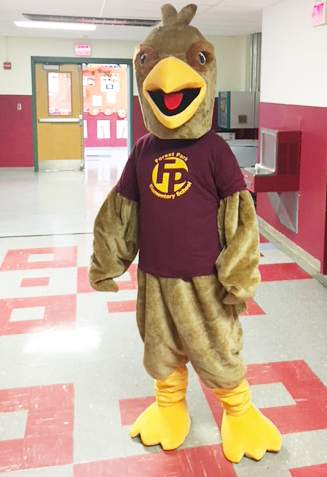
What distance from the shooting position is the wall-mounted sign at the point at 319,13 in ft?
13.3

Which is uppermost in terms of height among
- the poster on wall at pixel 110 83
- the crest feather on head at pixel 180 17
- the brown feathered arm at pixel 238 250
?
the poster on wall at pixel 110 83

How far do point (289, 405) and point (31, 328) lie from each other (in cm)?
159

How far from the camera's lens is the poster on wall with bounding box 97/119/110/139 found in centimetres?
1352

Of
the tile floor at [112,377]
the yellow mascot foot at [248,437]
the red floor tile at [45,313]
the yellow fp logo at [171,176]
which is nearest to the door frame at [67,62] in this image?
the tile floor at [112,377]

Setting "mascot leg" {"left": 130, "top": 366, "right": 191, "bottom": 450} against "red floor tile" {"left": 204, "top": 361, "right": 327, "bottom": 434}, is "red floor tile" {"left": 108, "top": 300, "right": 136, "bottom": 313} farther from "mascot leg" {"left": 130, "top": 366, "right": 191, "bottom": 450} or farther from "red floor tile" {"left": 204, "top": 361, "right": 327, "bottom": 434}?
"mascot leg" {"left": 130, "top": 366, "right": 191, "bottom": 450}

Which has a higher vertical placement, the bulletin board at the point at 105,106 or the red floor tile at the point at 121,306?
the bulletin board at the point at 105,106

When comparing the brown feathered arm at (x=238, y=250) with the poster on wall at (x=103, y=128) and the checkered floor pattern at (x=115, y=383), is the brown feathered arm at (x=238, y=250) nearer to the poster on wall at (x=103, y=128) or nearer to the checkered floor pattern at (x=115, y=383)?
the checkered floor pattern at (x=115, y=383)

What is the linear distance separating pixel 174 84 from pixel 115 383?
4.91ft

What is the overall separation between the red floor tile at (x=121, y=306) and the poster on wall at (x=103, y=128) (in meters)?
10.4

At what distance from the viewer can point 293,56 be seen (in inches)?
188

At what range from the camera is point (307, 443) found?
86.4 inches

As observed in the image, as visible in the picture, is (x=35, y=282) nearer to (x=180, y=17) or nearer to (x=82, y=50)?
(x=180, y=17)

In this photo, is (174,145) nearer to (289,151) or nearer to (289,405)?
(289,405)

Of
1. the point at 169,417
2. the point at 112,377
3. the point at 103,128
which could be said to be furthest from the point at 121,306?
the point at 103,128
